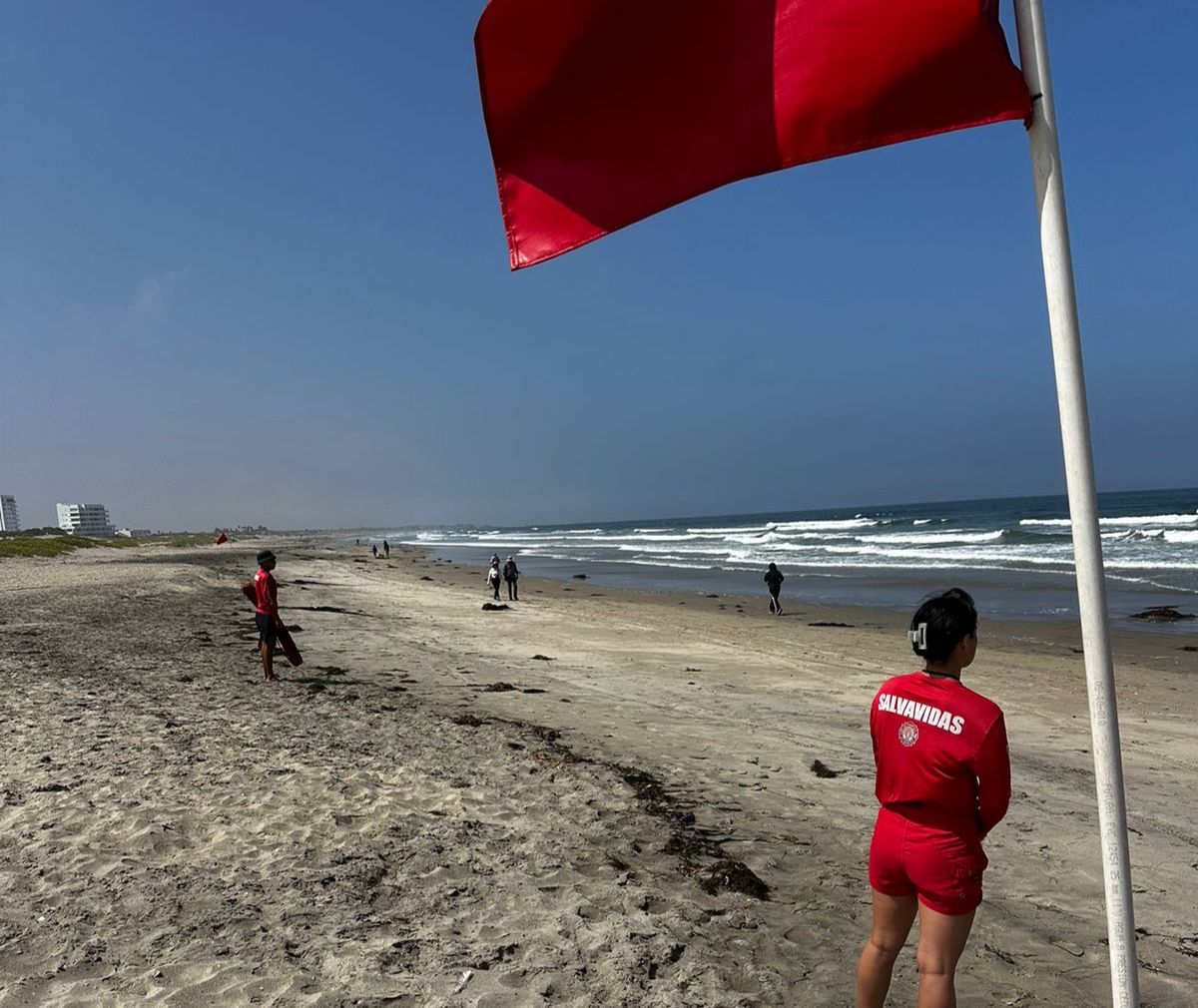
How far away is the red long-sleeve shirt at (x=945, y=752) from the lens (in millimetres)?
2510

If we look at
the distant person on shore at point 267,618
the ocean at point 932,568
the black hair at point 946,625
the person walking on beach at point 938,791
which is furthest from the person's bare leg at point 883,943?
the ocean at point 932,568

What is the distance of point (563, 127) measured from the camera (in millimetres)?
3189

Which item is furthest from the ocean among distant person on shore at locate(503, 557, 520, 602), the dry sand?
the dry sand

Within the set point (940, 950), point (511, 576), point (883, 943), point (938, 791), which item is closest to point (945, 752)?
point (938, 791)

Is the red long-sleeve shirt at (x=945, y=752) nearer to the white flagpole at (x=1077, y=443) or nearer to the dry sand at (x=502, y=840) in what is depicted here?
the white flagpole at (x=1077, y=443)

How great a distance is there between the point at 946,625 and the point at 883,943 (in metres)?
1.14

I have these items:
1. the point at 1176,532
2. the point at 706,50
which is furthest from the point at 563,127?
the point at 1176,532

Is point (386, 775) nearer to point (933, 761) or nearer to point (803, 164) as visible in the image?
point (933, 761)

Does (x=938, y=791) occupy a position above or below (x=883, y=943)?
above

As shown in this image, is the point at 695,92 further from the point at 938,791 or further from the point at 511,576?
the point at 511,576

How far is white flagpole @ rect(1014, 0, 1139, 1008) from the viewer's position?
2.29 meters

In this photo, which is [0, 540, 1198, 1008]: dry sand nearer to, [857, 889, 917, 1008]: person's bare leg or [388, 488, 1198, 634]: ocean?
[857, 889, 917, 1008]: person's bare leg

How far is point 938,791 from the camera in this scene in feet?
8.45

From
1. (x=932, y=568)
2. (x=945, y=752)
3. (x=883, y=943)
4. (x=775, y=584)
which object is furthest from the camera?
(x=932, y=568)
